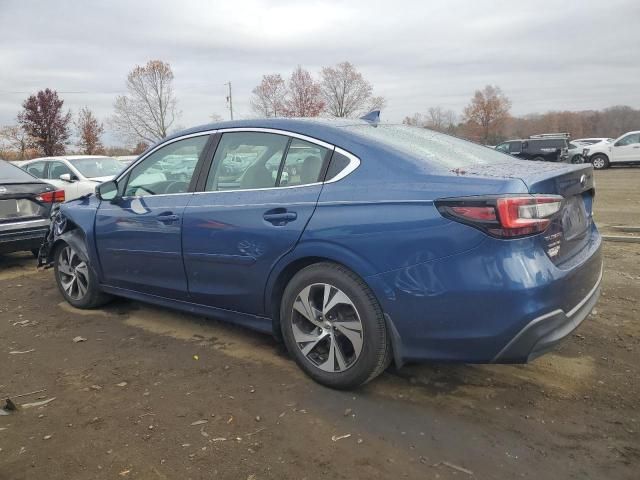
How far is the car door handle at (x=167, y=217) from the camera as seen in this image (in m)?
3.82

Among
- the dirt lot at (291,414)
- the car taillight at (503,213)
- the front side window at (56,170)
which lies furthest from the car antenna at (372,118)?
the front side window at (56,170)

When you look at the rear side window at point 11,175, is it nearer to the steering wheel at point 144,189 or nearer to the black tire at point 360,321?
the steering wheel at point 144,189

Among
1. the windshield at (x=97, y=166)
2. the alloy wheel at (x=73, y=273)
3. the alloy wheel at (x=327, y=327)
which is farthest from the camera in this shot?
the windshield at (x=97, y=166)

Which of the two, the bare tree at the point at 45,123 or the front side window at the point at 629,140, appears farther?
the bare tree at the point at 45,123

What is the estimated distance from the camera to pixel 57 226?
505cm

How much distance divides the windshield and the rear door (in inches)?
288

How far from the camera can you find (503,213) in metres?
2.53

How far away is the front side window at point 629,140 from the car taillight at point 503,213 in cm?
2581

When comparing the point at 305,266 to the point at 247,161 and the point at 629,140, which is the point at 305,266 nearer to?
the point at 247,161

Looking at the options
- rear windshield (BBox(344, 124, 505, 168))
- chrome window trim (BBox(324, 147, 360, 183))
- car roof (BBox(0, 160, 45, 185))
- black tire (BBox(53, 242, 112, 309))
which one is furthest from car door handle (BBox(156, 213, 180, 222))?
car roof (BBox(0, 160, 45, 185))

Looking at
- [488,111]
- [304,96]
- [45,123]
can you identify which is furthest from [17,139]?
[488,111]

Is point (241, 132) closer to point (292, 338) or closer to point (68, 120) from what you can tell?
point (292, 338)

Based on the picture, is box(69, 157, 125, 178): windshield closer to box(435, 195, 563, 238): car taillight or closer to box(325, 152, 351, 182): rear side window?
box(325, 152, 351, 182): rear side window

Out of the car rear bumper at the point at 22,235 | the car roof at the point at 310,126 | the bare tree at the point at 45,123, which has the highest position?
the bare tree at the point at 45,123
